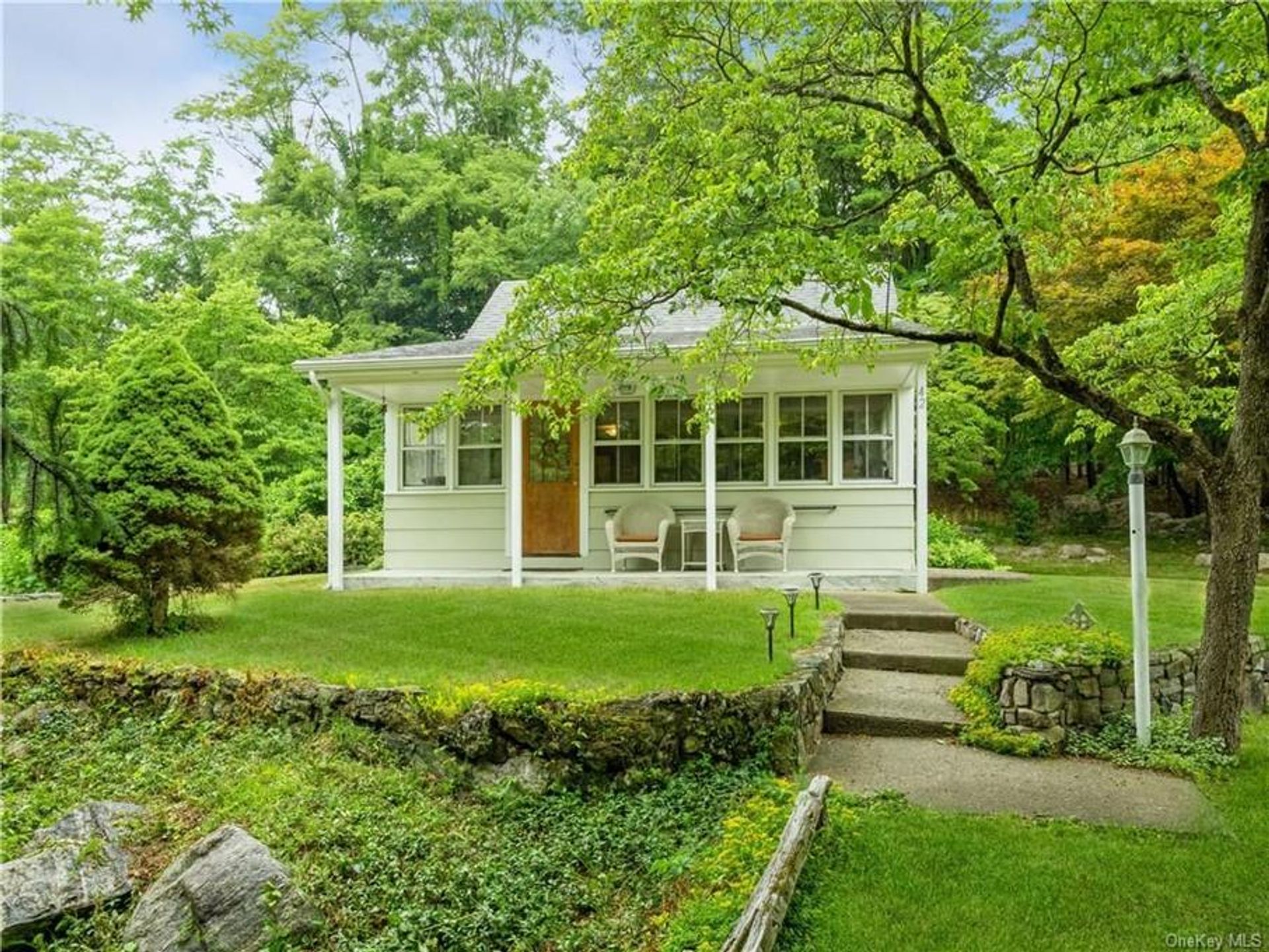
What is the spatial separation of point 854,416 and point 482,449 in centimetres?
496

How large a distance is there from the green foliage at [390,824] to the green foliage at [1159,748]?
232 centimetres

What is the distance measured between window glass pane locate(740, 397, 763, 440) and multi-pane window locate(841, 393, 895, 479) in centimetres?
103

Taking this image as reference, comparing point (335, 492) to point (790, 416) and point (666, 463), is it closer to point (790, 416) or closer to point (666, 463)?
point (666, 463)

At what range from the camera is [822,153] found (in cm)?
1712

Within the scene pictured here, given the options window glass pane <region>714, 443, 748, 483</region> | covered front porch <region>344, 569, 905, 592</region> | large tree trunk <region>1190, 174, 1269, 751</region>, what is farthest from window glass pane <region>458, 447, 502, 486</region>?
large tree trunk <region>1190, 174, 1269, 751</region>

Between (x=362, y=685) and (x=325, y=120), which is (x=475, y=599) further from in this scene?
(x=325, y=120)

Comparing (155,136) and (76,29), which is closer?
(76,29)

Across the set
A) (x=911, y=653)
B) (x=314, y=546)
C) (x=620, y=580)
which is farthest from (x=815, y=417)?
(x=314, y=546)

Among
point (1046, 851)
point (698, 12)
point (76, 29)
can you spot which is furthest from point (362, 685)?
point (76, 29)

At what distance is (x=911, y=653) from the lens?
6.32 metres

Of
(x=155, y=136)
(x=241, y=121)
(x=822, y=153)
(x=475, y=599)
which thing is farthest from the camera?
(x=241, y=121)

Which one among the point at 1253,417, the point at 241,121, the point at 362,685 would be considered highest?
the point at 241,121

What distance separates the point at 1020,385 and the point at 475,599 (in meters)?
10.7

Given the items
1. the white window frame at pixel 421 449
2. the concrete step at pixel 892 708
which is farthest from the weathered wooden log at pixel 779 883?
the white window frame at pixel 421 449
